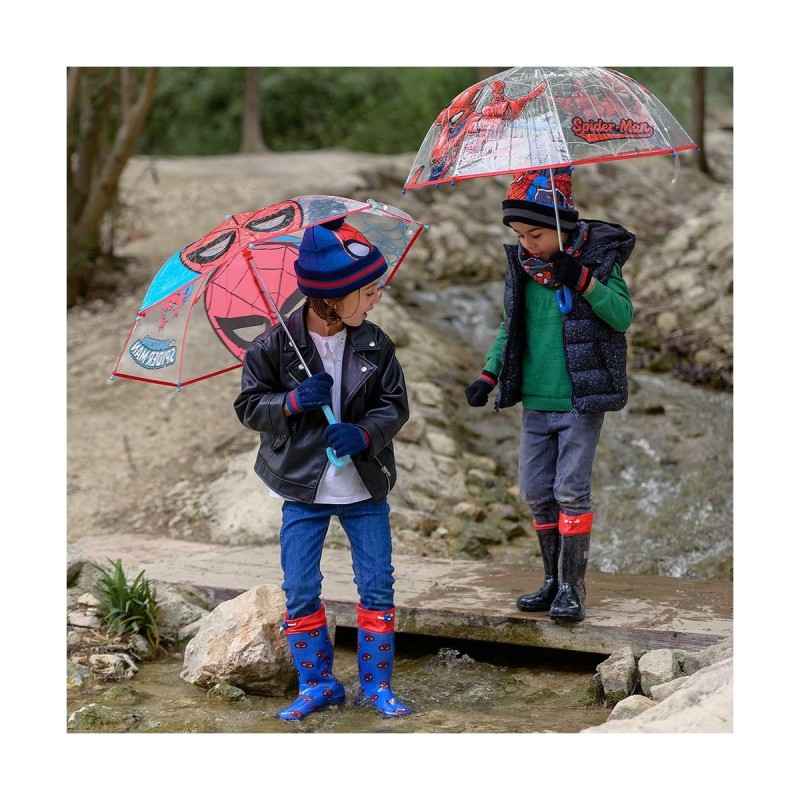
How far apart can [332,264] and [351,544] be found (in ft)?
2.98

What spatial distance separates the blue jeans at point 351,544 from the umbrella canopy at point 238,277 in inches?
25.4

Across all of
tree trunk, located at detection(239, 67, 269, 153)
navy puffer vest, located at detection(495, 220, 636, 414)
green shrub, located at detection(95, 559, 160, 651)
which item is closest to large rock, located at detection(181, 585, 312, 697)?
green shrub, located at detection(95, 559, 160, 651)

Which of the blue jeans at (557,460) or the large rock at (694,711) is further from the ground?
the blue jeans at (557,460)

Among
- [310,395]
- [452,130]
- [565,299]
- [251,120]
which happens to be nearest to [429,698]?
[310,395]

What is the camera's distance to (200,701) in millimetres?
3633

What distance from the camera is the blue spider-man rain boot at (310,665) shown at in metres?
3.37

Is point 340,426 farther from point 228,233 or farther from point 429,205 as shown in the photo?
point 429,205

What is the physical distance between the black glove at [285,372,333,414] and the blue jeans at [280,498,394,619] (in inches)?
14.0

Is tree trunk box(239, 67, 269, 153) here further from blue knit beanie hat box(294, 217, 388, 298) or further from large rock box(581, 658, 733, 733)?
large rock box(581, 658, 733, 733)

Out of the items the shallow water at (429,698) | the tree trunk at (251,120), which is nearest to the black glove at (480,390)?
the shallow water at (429,698)

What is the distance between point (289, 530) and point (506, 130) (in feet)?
5.07

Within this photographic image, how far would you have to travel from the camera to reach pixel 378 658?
3.37 metres

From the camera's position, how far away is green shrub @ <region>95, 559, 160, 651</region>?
167 inches

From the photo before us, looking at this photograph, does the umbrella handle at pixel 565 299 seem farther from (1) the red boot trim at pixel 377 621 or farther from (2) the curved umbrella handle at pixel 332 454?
(1) the red boot trim at pixel 377 621
